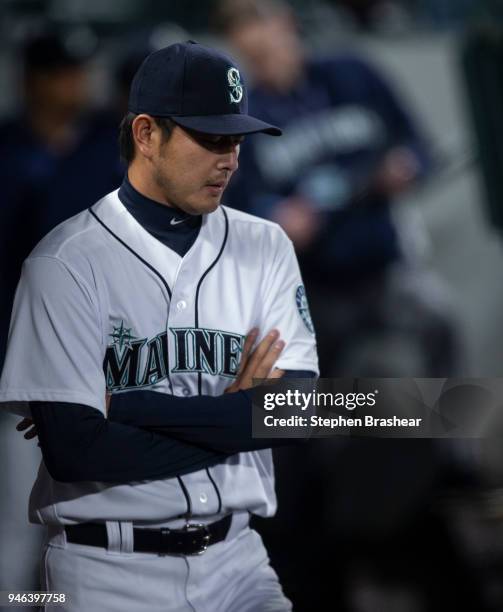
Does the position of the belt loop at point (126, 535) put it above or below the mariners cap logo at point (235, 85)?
below

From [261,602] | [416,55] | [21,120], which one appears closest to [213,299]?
[261,602]

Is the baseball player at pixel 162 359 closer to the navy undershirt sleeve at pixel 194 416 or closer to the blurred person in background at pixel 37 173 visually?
the navy undershirt sleeve at pixel 194 416

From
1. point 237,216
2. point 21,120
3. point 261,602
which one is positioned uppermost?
point 21,120

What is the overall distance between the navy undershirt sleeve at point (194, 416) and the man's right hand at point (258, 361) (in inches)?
1.0

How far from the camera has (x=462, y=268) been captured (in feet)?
10.4

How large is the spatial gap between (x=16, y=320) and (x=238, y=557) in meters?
0.37

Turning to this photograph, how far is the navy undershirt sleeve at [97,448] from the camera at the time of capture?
1.24 metres

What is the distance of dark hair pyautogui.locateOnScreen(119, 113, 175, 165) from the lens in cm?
126

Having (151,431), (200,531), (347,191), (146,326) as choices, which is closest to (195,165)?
(146,326)

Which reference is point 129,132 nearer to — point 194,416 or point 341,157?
point 194,416

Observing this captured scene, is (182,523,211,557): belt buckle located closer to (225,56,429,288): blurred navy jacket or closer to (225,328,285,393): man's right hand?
(225,328,285,393): man's right hand

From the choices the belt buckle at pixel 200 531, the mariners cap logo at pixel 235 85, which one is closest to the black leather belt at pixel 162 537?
the belt buckle at pixel 200 531

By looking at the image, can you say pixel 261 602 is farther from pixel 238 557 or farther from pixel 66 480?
pixel 66 480

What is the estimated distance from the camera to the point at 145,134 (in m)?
1.28
